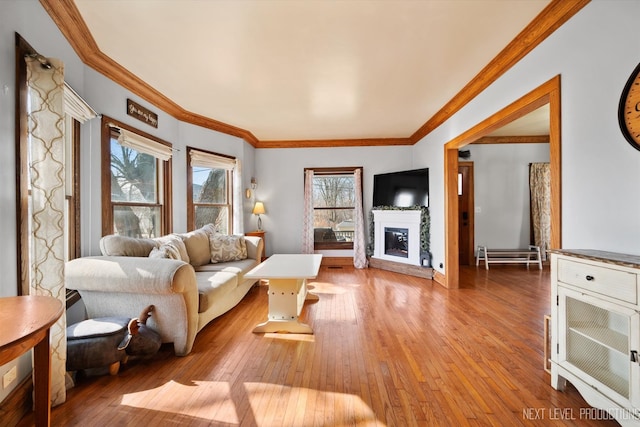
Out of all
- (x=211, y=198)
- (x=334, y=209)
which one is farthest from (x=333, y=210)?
(x=211, y=198)

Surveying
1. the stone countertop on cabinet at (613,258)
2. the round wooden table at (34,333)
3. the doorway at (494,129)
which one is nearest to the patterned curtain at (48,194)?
the round wooden table at (34,333)

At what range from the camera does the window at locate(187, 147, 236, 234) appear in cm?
411

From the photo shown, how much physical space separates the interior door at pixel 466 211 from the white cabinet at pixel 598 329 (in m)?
4.02

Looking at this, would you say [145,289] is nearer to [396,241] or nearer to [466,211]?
[396,241]

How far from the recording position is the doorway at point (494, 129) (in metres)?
1.92

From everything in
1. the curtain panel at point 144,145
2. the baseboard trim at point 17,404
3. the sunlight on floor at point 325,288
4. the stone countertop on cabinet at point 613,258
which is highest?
the curtain panel at point 144,145

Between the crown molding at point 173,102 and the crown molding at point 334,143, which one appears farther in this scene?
the crown molding at point 334,143

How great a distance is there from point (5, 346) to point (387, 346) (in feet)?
7.18

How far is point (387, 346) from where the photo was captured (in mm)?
2215

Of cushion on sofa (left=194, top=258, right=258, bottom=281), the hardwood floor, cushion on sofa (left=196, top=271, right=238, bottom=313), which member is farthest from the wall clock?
cushion on sofa (left=194, top=258, right=258, bottom=281)

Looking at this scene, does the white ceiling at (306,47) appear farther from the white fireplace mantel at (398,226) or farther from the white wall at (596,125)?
the white fireplace mantel at (398,226)

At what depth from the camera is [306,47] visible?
235cm

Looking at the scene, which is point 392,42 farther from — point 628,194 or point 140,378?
point 140,378

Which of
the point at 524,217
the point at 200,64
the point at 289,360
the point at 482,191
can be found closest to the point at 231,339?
the point at 289,360
